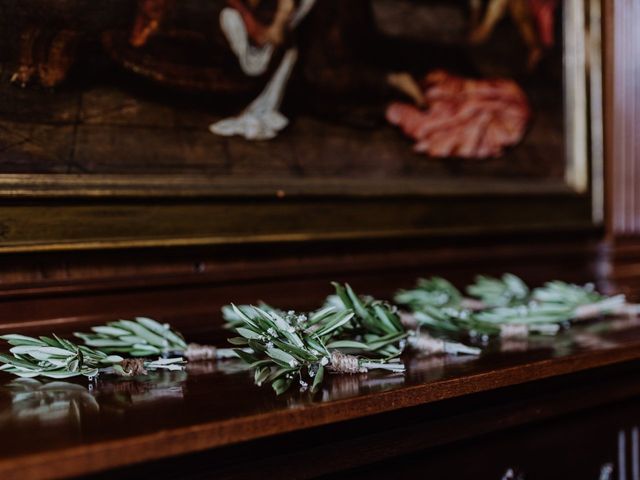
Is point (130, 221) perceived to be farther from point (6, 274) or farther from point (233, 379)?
point (233, 379)

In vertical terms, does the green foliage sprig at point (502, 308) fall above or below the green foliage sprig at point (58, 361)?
below

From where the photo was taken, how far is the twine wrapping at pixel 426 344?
3.98 feet

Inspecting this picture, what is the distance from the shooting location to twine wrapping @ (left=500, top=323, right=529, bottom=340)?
4.49 feet

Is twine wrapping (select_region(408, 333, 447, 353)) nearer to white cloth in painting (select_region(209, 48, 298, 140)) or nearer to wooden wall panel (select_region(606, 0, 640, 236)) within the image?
white cloth in painting (select_region(209, 48, 298, 140))

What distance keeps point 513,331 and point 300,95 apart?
2.40 feet

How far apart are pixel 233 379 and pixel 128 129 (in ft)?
2.06

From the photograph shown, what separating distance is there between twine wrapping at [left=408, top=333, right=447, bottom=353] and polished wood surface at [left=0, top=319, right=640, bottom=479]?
62mm

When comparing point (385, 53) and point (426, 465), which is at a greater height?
point (385, 53)

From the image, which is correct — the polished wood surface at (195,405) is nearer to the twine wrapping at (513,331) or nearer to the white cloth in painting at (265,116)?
the twine wrapping at (513,331)

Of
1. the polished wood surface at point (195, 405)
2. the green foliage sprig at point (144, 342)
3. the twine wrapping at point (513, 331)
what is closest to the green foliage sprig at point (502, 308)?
the twine wrapping at point (513, 331)

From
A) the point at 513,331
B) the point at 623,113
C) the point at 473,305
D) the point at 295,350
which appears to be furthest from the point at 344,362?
the point at 623,113

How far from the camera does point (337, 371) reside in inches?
40.7

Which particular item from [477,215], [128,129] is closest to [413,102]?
[477,215]

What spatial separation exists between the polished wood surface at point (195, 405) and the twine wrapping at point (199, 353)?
0.05 m
